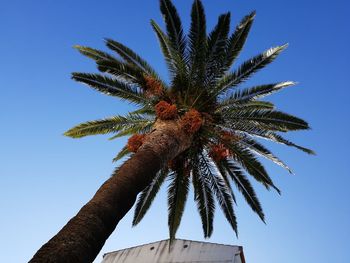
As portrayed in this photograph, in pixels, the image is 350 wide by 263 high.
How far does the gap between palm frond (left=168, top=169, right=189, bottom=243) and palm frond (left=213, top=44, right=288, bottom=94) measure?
3189 millimetres

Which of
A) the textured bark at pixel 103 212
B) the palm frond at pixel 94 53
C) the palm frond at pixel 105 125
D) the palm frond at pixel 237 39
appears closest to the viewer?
the textured bark at pixel 103 212

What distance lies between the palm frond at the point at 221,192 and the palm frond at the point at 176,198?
76cm

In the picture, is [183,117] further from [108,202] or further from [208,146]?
[108,202]

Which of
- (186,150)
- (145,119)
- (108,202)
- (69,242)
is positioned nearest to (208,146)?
(186,150)

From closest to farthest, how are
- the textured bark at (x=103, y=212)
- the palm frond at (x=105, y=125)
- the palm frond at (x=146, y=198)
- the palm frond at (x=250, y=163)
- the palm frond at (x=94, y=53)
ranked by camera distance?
the textured bark at (x=103, y=212)
the palm frond at (x=250, y=163)
the palm frond at (x=94, y=53)
the palm frond at (x=105, y=125)
the palm frond at (x=146, y=198)

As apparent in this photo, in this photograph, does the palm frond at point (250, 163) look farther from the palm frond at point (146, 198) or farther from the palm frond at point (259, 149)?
the palm frond at point (146, 198)

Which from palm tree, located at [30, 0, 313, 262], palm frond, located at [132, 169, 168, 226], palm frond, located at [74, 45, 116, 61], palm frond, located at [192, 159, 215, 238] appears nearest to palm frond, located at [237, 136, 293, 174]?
palm tree, located at [30, 0, 313, 262]

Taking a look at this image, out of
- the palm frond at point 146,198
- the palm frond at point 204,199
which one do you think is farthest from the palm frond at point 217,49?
the palm frond at point 146,198

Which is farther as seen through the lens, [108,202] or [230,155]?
[230,155]

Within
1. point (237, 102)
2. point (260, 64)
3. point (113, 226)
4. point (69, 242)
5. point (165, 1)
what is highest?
point (165, 1)

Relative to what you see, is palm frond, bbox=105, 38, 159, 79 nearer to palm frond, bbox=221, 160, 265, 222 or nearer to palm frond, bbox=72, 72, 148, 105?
palm frond, bbox=72, 72, 148, 105

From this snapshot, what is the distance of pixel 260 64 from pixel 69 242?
361 inches

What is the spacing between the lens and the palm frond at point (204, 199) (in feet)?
43.0

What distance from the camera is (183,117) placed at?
1118cm
